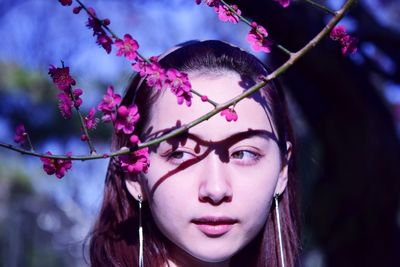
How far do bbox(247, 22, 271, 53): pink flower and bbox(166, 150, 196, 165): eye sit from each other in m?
0.24

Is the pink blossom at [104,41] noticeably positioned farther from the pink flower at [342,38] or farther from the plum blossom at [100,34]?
the pink flower at [342,38]

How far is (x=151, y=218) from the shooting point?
1.56m

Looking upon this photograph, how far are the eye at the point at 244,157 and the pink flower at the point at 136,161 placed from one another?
0.60 feet

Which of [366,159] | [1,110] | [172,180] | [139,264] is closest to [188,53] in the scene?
[172,180]

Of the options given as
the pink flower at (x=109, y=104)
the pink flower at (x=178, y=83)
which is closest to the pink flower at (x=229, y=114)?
the pink flower at (x=178, y=83)

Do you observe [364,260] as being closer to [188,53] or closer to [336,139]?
[336,139]

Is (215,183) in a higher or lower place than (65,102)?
lower

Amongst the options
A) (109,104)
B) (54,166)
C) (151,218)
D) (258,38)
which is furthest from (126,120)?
(151,218)


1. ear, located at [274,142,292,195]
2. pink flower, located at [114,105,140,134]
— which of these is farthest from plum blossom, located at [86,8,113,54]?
ear, located at [274,142,292,195]

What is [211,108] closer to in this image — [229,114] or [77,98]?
[229,114]

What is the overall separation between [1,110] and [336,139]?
470cm

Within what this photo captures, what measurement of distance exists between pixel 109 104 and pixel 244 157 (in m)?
0.29

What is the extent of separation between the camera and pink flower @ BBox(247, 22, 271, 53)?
1278 mm

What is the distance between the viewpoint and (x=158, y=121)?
4.78 feet
